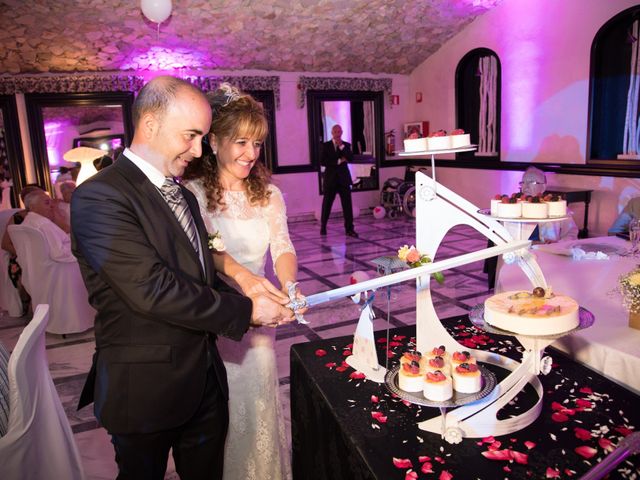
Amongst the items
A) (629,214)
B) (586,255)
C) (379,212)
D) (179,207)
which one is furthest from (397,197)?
(179,207)

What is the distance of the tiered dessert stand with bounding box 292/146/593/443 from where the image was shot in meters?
1.41

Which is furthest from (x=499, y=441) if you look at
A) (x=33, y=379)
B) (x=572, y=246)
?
(x=572, y=246)

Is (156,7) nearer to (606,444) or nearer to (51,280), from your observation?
(51,280)

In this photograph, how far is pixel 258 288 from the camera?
1854mm

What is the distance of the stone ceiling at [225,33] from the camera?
7344 mm

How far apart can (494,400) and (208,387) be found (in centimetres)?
93

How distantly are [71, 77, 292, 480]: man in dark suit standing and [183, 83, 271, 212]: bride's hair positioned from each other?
1.42 ft

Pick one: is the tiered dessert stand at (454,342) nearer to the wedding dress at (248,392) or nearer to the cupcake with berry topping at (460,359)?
the cupcake with berry topping at (460,359)

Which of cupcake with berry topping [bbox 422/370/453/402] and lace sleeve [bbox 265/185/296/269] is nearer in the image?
cupcake with berry topping [bbox 422/370/453/402]

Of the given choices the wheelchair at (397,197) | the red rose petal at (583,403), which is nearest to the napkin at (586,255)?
the red rose petal at (583,403)

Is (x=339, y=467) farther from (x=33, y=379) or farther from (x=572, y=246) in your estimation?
(x=572, y=246)

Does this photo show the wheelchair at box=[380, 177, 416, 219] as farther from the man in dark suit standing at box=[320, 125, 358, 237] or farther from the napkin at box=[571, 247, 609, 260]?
A: the napkin at box=[571, 247, 609, 260]

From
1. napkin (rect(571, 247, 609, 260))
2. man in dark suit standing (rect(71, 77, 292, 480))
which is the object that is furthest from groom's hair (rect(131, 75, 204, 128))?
napkin (rect(571, 247, 609, 260))

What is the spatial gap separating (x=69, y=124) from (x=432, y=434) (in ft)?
31.6
